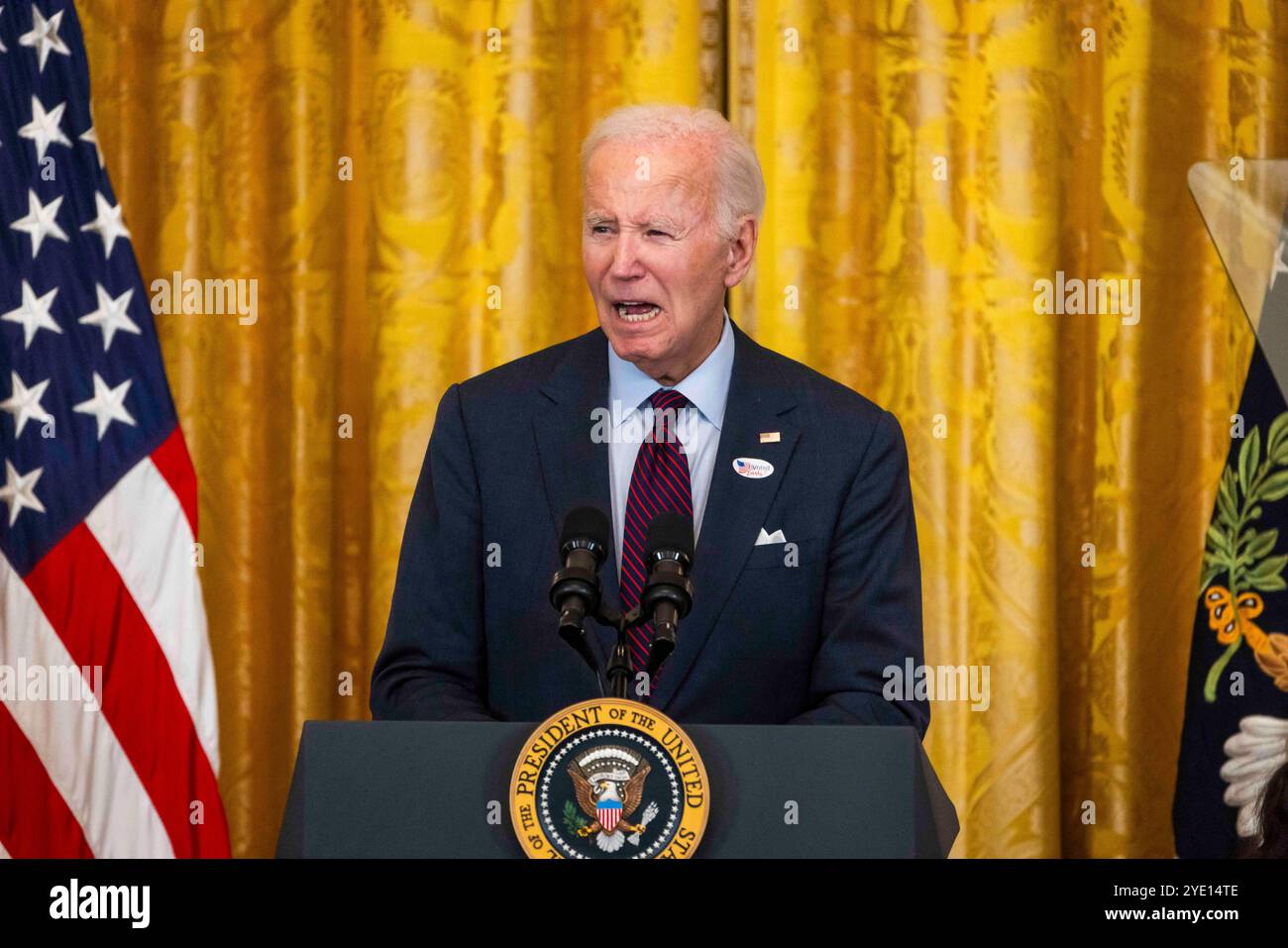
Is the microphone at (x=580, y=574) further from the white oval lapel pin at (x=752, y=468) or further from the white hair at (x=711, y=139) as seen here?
the white hair at (x=711, y=139)

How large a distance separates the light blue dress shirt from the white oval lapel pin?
4cm

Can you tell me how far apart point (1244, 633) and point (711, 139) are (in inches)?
69.5

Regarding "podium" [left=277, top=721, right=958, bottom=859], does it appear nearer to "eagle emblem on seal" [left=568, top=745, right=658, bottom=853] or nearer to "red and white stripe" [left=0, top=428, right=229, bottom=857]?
"eagle emblem on seal" [left=568, top=745, right=658, bottom=853]

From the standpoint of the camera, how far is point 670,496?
7.84ft

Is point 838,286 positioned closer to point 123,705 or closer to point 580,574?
point 123,705

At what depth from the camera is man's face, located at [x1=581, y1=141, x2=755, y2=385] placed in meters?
2.48

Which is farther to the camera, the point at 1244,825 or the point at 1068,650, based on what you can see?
the point at 1068,650

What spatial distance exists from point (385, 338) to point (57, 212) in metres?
0.80

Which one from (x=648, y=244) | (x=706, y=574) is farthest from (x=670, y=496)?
(x=648, y=244)

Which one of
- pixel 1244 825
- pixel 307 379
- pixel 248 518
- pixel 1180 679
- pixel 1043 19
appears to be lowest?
pixel 1244 825

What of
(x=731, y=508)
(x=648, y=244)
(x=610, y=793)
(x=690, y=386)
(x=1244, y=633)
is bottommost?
(x=610, y=793)

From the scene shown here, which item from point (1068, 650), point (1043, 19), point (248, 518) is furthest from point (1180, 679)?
point (248, 518)

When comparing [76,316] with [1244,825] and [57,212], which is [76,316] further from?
[1244,825]
